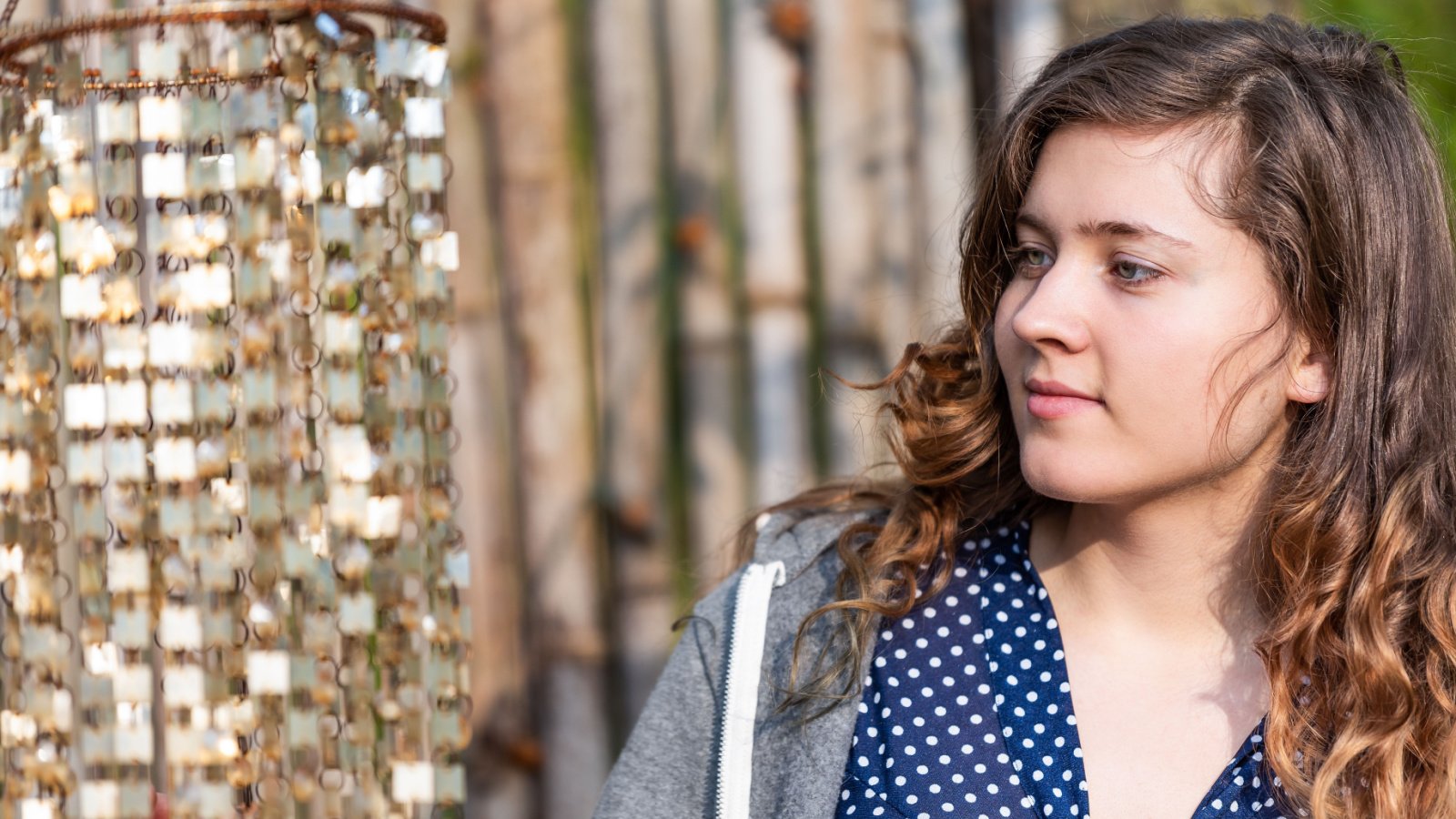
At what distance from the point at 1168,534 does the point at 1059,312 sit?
1.11 ft

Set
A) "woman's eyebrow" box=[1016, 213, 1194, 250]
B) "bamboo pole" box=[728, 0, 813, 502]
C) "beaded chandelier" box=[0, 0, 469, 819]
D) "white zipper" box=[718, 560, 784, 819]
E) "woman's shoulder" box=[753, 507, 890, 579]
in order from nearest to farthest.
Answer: "beaded chandelier" box=[0, 0, 469, 819], "woman's eyebrow" box=[1016, 213, 1194, 250], "white zipper" box=[718, 560, 784, 819], "woman's shoulder" box=[753, 507, 890, 579], "bamboo pole" box=[728, 0, 813, 502]

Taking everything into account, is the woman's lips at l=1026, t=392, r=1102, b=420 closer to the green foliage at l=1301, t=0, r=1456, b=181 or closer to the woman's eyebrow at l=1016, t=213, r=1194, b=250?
the woman's eyebrow at l=1016, t=213, r=1194, b=250

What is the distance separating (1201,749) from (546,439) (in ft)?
4.50

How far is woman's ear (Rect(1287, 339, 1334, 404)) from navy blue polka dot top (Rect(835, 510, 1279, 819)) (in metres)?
0.39

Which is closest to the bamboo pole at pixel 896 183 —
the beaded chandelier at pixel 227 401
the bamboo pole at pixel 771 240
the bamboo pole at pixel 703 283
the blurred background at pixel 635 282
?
the blurred background at pixel 635 282

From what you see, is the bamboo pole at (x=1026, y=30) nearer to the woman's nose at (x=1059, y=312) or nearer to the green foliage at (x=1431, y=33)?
the green foliage at (x=1431, y=33)

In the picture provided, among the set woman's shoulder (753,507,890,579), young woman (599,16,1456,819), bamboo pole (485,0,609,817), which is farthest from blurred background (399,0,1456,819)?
young woman (599,16,1456,819)

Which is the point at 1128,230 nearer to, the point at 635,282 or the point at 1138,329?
the point at 1138,329

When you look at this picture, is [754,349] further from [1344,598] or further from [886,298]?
[1344,598]

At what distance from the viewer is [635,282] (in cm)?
262

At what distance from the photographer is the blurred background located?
2619 millimetres

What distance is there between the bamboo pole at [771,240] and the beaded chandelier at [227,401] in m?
1.18

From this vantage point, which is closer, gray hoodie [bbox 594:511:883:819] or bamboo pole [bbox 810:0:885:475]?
gray hoodie [bbox 594:511:883:819]

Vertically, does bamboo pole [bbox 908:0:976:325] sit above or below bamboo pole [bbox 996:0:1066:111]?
below
